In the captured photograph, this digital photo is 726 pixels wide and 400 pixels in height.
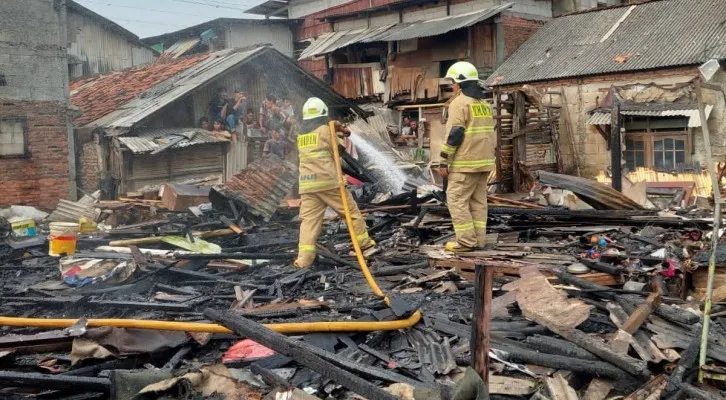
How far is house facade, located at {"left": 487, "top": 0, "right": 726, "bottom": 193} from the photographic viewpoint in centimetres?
1667

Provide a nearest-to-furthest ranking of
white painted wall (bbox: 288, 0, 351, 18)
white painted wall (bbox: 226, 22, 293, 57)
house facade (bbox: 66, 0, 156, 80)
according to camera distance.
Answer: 1. house facade (bbox: 66, 0, 156, 80)
2. white painted wall (bbox: 226, 22, 293, 57)
3. white painted wall (bbox: 288, 0, 351, 18)

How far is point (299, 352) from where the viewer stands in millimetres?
A: 4273

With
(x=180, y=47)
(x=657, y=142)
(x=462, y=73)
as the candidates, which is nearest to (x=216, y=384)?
(x=462, y=73)

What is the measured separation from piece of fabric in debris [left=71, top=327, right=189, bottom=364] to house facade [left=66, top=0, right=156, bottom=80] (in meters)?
21.0

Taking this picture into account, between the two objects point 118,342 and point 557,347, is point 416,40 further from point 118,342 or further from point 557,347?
point 118,342

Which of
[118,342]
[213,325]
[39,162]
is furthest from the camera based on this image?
[39,162]

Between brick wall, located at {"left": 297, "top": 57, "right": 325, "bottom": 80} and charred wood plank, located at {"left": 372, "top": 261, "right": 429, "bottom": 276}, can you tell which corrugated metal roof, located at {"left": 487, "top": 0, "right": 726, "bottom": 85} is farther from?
charred wood plank, located at {"left": 372, "top": 261, "right": 429, "bottom": 276}

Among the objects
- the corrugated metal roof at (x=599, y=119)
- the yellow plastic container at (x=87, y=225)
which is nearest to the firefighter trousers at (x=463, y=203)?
the yellow plastic container at (x=87, y=225)

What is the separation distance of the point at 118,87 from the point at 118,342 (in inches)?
617

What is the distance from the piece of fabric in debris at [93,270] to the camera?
729 centimetres

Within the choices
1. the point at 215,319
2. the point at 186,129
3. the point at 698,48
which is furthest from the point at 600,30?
the point at 215,319

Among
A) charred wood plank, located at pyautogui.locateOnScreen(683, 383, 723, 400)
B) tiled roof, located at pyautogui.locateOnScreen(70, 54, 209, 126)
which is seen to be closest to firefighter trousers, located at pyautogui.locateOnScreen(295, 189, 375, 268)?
charred wood plank, located at pyautogui.locateOnScreen(683, 383, 723, 400)

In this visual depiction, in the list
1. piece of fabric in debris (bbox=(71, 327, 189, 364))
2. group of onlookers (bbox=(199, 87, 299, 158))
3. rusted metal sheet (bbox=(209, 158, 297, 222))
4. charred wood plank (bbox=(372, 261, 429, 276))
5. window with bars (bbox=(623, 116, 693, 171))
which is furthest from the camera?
window with bars (bbox=(623, 116, 693, 171))

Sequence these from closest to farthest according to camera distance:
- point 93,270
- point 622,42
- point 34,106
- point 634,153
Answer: point 93,270, point 34,106, point 634,153, point 622,42
